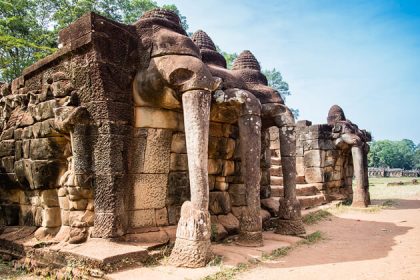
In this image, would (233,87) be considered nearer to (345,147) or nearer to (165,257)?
(165,257)

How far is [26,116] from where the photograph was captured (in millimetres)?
5344

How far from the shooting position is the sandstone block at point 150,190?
451cm

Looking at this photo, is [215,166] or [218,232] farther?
[215,166]

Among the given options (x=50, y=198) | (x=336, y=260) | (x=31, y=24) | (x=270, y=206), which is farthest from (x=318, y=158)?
(x=31, y=24)

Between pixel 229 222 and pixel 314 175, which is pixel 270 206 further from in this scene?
pixel 314 175

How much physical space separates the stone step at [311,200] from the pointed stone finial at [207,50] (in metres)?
5.03

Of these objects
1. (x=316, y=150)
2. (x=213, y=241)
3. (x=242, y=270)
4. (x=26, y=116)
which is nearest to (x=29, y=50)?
(x=26, y=116)

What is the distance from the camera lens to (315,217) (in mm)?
8344

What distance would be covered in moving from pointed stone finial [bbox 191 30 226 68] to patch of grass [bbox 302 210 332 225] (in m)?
4.35

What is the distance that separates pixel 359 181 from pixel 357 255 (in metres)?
6.38

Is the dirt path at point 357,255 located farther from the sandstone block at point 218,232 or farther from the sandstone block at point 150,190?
the sandstone block at point 150,190

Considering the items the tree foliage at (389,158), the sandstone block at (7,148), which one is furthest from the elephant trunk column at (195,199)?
the tree foliage at (389,158)

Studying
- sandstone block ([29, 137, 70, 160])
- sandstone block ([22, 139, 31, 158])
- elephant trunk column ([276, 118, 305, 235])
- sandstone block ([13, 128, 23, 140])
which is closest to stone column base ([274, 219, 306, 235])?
elephant trunk column ([276, 118, 305, 235])

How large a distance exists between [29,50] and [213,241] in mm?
17913
